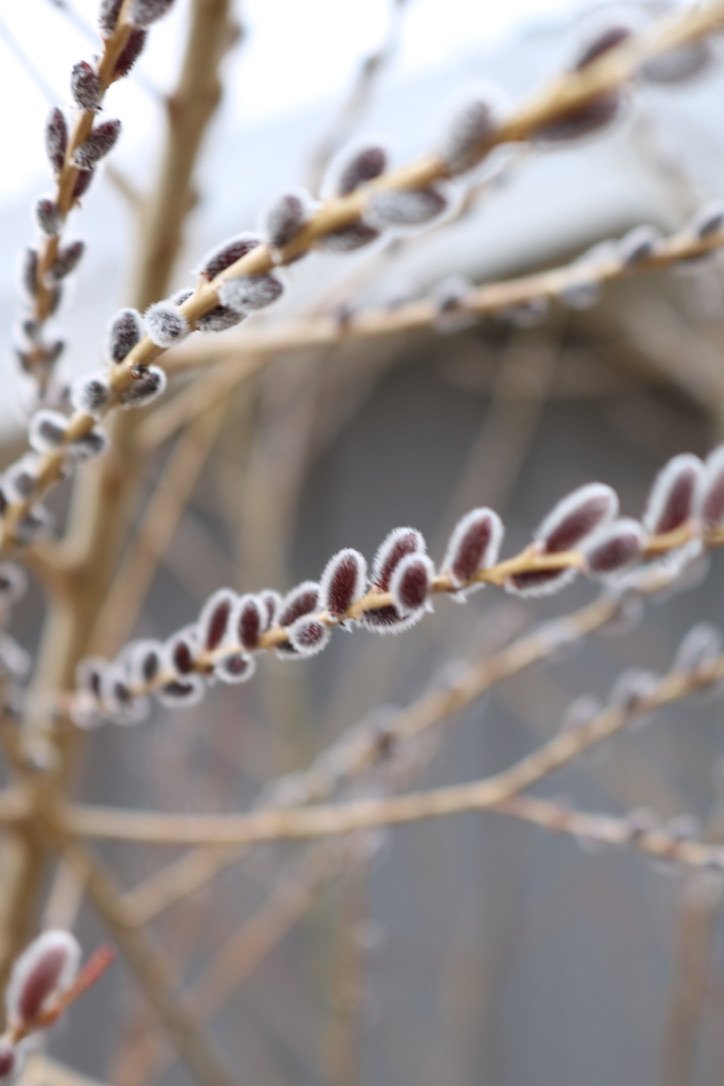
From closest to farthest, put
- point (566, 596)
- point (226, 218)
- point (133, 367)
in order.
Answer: point (133, 367) → point (226, 218) → point (566, 596)

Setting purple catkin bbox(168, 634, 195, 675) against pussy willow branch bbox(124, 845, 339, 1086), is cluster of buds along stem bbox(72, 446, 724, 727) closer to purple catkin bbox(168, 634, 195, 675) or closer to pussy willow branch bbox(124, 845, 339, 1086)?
purple catkin bbox(168, 634, 195, 675)

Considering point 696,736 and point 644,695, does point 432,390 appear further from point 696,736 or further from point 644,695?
point 644,695

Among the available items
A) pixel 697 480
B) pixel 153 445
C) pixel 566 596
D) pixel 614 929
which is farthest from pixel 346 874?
pixel 614 929

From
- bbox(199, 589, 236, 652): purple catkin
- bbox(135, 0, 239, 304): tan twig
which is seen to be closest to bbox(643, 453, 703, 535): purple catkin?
bbox(199, 589, 236, 652): purple catkin

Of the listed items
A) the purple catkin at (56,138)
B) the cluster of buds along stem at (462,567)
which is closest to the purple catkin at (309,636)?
the cluster of buds along stem at (462,567)

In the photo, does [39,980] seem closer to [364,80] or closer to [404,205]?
[404,205]

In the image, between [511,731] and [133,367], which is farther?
[511,731]

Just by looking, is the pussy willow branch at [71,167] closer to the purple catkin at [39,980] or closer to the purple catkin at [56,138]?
the purple catkin at [56,138]

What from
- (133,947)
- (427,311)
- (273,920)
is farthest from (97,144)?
(273,920)
